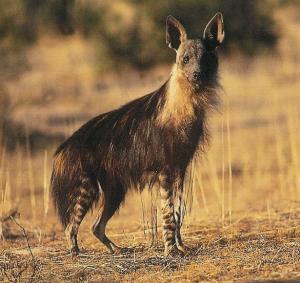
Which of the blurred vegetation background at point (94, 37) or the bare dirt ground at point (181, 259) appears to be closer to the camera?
the bare dirt ground at point (181, 259)

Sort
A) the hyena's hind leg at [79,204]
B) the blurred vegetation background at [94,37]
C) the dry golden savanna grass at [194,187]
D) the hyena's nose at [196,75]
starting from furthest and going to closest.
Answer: the blurred vegetation background at [94,37], the hyena's hind leg at [79,204], the hyena's nose at [196,75], the dry golden savanna grass at [194,187]

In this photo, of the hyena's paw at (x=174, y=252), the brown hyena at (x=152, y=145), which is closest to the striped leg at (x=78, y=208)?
the brown hyena at (x=152, y=145)

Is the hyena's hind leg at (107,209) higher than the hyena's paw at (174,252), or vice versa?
the hyena's hind leg at (107,209)

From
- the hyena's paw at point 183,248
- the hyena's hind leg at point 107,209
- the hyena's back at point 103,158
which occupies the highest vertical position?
the hyena's back at point 103,158

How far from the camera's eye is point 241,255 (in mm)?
6656

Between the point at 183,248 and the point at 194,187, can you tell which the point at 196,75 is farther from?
the point at 194,187

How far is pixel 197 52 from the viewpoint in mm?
6938

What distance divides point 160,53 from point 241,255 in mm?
15240

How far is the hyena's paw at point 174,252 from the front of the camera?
692 cm

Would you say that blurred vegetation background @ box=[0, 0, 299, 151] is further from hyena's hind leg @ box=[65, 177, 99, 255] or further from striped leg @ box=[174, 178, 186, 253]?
striped leg @ box=[174, 178, 186, 253]

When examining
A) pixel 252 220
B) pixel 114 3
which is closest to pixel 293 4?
pixel 114 3

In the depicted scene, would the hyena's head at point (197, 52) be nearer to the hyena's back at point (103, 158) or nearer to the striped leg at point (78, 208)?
the hyena's back at point (103, 158)

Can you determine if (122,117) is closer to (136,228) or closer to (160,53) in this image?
(136,228)

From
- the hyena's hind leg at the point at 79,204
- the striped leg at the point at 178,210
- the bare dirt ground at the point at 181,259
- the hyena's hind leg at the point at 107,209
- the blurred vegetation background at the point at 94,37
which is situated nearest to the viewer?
the bare dirt ground at the point at 181,259
